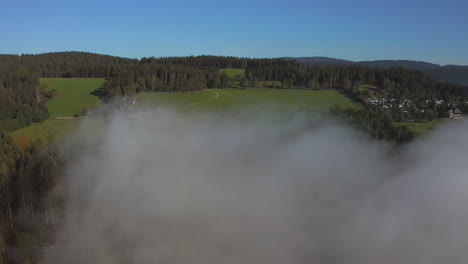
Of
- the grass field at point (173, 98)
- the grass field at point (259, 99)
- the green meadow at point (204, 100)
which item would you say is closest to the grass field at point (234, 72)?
the green meadow at point (204, 100)

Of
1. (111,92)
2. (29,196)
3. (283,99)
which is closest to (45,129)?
(111,92)

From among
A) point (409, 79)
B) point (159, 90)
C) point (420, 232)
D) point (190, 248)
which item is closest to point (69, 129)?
point (159, 90)

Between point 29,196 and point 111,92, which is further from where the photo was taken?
point 111,92

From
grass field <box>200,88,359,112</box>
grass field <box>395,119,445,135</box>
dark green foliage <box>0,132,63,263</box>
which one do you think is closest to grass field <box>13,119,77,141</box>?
dark green foliage <box>0,132,63,263</box>

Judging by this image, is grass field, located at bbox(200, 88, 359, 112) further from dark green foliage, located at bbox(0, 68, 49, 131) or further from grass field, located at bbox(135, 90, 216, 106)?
dark green foliage, located at bbox(0, 68, 49, 131)

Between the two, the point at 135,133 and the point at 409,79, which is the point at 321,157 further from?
the point at 409,79

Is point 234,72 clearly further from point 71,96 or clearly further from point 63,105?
point 63,105

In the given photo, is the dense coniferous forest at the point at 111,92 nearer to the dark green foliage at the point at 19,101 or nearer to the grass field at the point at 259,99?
the dark green foliage at the point at 19,101

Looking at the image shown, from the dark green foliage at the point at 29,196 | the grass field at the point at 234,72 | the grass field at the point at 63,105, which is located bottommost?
the dark green foliage at the point at 29,196

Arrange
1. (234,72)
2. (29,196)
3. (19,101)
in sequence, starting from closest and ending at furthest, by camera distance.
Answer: (29,196)
(19,101)
(234,72)
